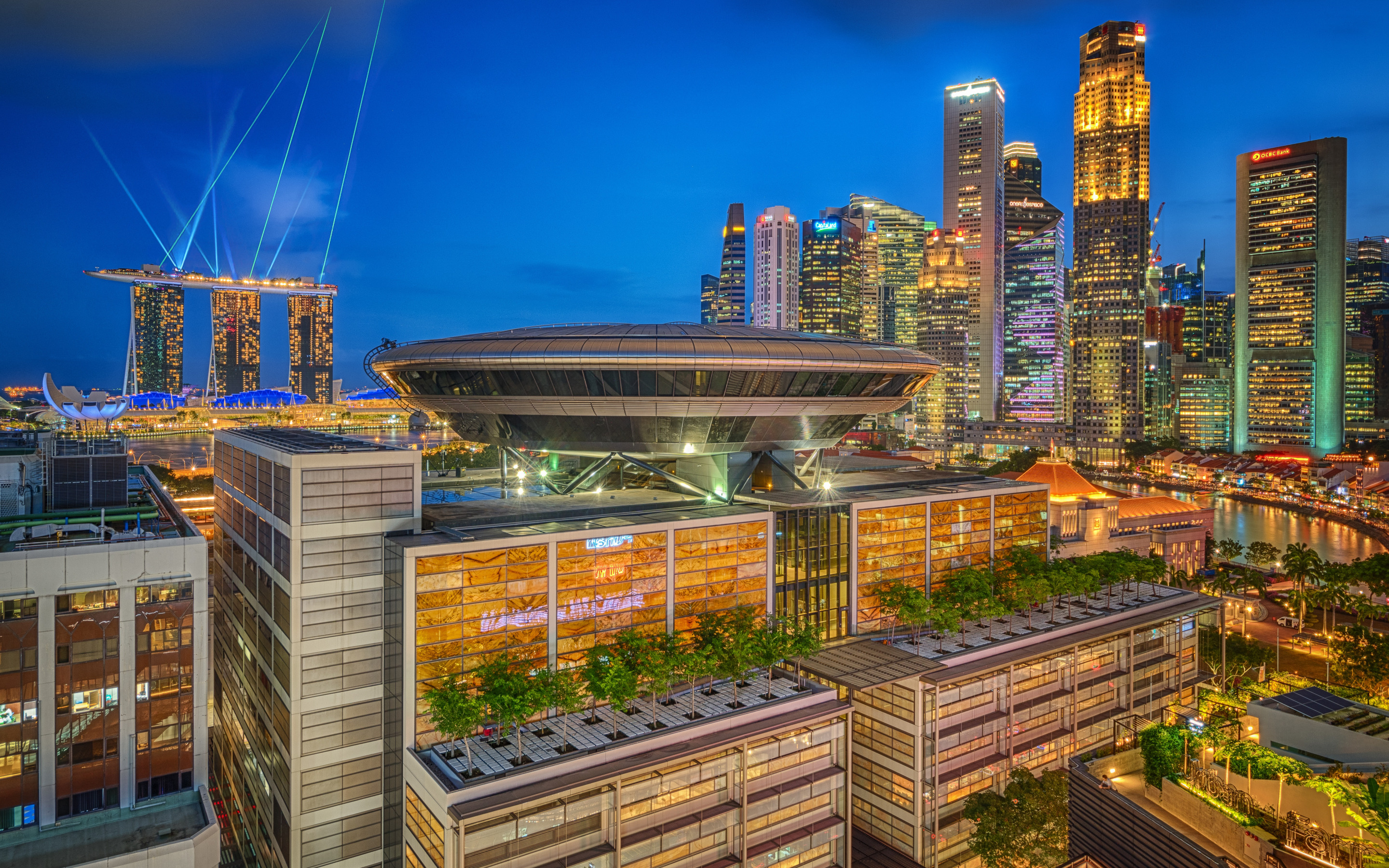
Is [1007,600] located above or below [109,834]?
above

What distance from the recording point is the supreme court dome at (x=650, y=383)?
40781 mm

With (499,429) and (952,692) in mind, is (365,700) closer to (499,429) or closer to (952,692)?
(499,429)

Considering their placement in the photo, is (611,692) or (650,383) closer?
(611,692)

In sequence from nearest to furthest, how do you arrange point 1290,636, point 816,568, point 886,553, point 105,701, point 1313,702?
1. point 105,701
2. point 1313,702
3. point 816,568
4. point 886,553
5. point 1290,636

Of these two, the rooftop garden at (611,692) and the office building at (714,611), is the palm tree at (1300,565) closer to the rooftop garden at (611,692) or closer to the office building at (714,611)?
the office building at (714,611)

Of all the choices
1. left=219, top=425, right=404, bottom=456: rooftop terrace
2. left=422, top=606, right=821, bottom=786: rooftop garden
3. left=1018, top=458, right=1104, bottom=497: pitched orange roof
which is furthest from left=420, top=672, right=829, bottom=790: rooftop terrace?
left=1018, top=458, right=1104, bottom=497: pitched orange roof

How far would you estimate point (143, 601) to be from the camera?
26.6 meters

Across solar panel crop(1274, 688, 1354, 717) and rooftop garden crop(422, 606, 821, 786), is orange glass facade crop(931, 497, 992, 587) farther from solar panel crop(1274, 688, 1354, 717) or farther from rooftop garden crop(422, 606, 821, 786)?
solar panel crop(1274, 688, 1354, 717)

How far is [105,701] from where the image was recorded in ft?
85.7

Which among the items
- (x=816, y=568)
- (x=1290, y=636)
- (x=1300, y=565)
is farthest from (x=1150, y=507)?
(x=816, y=568)

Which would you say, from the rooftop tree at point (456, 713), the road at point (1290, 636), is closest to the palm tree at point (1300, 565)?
the road at point (1290, 636)

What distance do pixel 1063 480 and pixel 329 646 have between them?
9024 cm

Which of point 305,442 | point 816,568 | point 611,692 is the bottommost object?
point 611,692

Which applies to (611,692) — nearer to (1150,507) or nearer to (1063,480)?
(1063,480)
